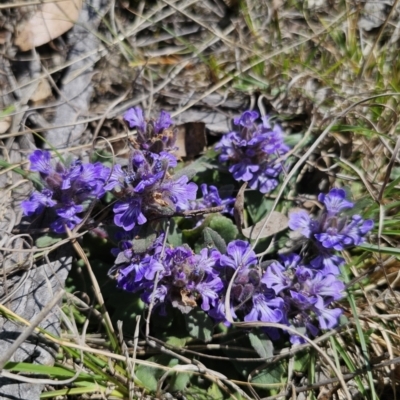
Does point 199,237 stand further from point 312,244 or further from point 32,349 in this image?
point 32,349

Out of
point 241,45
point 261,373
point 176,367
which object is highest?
point 241,45

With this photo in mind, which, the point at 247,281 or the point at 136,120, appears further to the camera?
the point at 136,120

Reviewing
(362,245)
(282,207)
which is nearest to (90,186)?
(282,207)

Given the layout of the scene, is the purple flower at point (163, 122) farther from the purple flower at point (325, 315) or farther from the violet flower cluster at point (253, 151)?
the purple flower at point (325, 315)

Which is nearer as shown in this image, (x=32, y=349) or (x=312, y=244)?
(x=32, y=349)

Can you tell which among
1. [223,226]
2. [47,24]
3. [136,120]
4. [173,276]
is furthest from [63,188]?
[47,24]

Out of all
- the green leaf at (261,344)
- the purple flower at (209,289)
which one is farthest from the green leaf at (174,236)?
the green leaf at (261,344)

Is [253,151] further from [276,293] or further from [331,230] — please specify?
[276,293]
